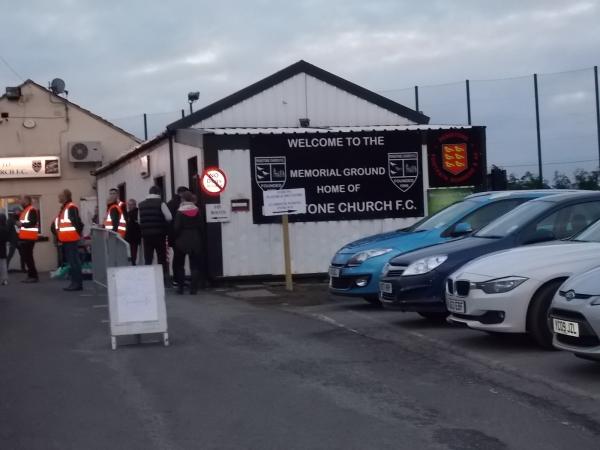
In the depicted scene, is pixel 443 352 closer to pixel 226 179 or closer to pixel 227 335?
pixel 227 335

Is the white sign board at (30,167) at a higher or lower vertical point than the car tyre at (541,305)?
higher

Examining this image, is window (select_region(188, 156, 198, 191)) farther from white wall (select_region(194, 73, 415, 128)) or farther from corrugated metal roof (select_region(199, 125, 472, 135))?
white wall (select_region(194, 73, 415, 128))

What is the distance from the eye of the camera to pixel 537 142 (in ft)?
94.6

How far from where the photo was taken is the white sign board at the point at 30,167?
3344 centimetres

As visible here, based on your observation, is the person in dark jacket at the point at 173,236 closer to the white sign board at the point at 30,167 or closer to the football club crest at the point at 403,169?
the football club crest at the point at 403,169

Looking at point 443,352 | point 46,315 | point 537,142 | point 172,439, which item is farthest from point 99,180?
point 172,439

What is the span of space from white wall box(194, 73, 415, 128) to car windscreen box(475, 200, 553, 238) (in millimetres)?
10348

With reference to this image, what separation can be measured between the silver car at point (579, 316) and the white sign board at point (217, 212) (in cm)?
1092

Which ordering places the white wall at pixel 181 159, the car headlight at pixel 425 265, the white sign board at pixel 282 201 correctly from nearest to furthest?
the car headlight at pixel 425 265, the white sign board at pixel 282 201, the white wall at pixel 181 159

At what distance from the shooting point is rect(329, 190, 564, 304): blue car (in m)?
→ 13.6

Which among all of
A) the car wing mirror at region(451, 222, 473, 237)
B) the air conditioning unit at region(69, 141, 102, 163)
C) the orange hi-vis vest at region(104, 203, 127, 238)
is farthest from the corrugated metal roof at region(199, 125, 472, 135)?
the air conditioning unit at region(69, 141, 102, 163)

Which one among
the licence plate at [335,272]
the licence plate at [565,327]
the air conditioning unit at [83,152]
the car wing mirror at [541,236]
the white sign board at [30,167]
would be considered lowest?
the licence plate at [565,327]

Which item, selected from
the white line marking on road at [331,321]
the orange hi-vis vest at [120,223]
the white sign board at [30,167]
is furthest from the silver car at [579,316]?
the white sign board at [30,167]

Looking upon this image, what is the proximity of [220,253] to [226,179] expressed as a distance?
1417 mm
